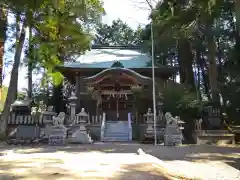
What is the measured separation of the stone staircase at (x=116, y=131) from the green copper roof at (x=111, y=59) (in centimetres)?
480

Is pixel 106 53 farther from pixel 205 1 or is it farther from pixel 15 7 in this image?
pixel 15 7

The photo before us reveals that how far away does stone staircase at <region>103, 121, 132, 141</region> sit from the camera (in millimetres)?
16984

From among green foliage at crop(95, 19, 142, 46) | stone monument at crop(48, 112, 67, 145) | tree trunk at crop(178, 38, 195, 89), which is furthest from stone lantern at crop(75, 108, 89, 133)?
green foliage at crop(95, 19, 142, 46)

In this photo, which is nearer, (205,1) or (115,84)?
(205,1)

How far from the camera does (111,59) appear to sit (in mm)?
24031

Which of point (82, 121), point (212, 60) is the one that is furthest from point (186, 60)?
point (82, 121)

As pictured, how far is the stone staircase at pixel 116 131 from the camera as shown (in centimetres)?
1698

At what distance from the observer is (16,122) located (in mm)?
16375

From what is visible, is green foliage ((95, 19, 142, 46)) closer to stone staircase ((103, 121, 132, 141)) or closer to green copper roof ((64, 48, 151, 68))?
green copper roof ((64, 48, 151, 68))

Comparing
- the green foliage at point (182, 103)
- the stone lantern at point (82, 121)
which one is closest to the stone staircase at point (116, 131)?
the stone lantern at point (82, 121)

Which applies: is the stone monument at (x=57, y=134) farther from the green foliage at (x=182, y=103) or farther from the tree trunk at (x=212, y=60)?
the tree trunk at (x=212, y=60)

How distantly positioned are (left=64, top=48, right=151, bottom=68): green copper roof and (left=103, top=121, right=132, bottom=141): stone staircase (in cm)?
480

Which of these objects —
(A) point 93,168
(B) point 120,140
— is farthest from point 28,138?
(A) point 93,168

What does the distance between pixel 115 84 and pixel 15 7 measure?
49.5 feet
